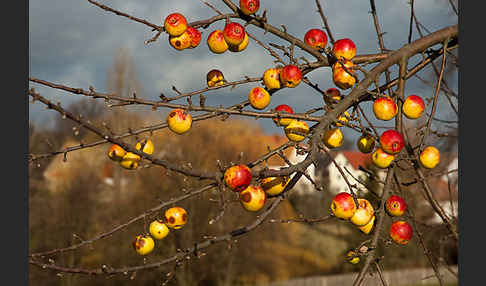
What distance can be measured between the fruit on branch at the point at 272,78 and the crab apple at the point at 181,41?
0.33 meters

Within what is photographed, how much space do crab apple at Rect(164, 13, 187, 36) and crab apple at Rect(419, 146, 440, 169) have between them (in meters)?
1.07

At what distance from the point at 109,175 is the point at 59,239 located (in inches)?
423

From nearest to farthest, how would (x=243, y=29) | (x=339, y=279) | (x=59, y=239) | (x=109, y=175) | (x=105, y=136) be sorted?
(x=105, y=136)
(x=243, y=29)
(x=59, y=239)
(x=339, y=279)
(x=109, y=175)

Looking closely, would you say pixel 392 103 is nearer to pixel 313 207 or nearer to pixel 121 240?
pixel 121 240

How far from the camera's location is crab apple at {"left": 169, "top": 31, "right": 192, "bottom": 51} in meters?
1.68

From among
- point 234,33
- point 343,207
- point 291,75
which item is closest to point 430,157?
point 343,207

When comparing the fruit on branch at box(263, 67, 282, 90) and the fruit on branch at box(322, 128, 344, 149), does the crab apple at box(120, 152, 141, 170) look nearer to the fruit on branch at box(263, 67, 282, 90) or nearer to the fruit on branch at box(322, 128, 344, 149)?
the fruit on branch at box(263, 67, 282, 90)

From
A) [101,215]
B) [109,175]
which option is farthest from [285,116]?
[109,175]

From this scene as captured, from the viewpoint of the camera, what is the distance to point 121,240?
40.6ft

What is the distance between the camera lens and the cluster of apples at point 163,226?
1575 millimetres

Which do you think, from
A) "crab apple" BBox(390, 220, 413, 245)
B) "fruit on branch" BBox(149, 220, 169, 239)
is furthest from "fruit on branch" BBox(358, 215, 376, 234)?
"fruit on branch" BBox(149, 220, 169, 239)

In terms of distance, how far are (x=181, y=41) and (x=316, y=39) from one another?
0.60 meters

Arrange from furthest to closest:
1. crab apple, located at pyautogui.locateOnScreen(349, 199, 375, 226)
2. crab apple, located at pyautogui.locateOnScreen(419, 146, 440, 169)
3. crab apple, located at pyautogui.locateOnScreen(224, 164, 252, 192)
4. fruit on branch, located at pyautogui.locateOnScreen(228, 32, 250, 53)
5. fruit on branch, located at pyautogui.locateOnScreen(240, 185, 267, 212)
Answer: fruit on branch, located at pyautogui.locateOnScreen(228, 32, 250, 53), crab apple, located at pyautogui.locateOnScreen(419, 146, 440, 169), crab apple, located at pyautogui.locateOnScreen(349, 199, 375, 226), fruit on branch, located at pyautogui.locateOnScreen(240, 185, 267, 212), crab apple, located at pyautogui.locateOnScreen(224, 164, 252, 192)

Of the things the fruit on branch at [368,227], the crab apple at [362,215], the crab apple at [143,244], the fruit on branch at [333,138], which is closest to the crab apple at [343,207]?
the crab apple at [362,215]
